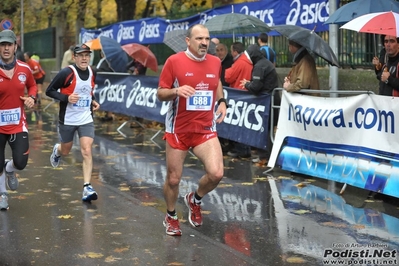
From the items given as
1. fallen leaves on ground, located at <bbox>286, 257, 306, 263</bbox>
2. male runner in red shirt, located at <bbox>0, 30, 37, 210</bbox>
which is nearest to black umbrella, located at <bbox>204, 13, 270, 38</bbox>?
male runner in red shirt, located at <bbox>0, 30, 37, 210</bbox>

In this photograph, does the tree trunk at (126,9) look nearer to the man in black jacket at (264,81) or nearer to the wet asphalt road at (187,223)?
the man in black jacket at (264,81)

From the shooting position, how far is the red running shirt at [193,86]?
7.61 metres

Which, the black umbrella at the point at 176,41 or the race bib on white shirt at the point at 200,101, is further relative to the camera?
the black umbrella at the point at 176,41

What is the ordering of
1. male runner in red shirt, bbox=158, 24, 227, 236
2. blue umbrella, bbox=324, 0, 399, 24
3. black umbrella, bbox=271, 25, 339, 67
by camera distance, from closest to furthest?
male runner in red shirt, bbox=158, 24, 227, 236 → blue umbrella, bbox=324, 0, 399, 24 → black umbrella, bbox=271, 25, 339, 67

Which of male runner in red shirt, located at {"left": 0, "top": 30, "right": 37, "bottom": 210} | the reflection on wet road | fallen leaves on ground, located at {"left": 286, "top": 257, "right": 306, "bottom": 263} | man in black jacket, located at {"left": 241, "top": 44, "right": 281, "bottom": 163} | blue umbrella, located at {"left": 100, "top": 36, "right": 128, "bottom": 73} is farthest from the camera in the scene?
blue umbrella, located at {"left": 100, "top": 36, "right": 128, "bottom": 73}

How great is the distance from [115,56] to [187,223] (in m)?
11.7

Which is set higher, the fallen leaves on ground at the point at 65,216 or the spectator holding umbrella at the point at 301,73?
the spectator holding umbrella at the point at 301,73

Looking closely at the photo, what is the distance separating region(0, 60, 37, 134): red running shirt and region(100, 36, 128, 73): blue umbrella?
34.1 feet

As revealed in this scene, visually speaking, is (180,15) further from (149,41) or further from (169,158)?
(169,158)

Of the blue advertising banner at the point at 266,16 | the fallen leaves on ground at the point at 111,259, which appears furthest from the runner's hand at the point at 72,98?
the blue advertising banner at the point at 266,16

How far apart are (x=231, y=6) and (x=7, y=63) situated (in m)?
8.71

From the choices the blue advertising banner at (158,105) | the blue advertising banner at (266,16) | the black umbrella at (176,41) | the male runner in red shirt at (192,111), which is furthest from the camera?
Answer: the black umbrella at (176,41)

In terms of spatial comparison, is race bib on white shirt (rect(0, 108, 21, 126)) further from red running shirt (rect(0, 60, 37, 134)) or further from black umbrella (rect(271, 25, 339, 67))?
black umbrella (rect(271, 25, 339, 67))

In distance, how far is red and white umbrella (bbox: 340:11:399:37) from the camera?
9.48 metres
